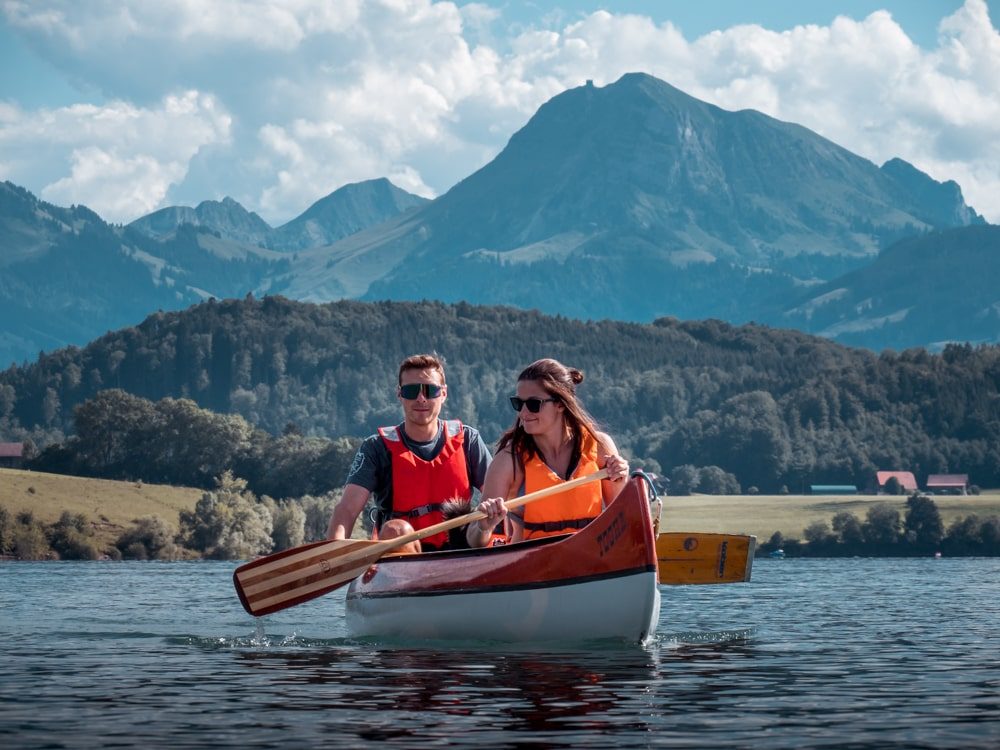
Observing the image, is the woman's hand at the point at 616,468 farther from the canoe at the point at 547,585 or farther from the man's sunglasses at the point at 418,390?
the man's sunglasses at the point at 418,390

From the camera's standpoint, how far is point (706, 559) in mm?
21969

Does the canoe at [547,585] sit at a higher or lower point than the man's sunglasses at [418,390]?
lower

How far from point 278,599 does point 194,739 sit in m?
7.59

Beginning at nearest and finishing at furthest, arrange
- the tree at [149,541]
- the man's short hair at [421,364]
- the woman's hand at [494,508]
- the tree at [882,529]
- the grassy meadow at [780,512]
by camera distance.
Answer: the woman's hand at [494,508]
the man's short hair at [421,364]
the tree at [149,541]
the tree at [882,529]
the grassy meadow at [780,512]

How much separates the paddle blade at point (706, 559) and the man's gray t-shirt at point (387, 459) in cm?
350

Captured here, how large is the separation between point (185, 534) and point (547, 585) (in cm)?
9902

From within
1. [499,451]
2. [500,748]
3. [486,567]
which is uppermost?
[499,451]

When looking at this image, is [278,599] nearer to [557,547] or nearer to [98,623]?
[557,547]

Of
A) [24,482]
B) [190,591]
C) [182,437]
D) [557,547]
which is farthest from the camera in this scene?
[182,437]

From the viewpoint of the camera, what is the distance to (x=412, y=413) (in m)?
19.0

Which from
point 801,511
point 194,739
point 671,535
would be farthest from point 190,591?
point 801,511

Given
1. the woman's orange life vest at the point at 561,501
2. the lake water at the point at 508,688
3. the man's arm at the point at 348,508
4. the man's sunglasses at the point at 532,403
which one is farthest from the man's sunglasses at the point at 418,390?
the lake water at the point at 508,688

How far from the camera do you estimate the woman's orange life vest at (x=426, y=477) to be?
19.2 m

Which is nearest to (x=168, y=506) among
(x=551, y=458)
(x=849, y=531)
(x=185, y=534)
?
(x=185, y=534)
